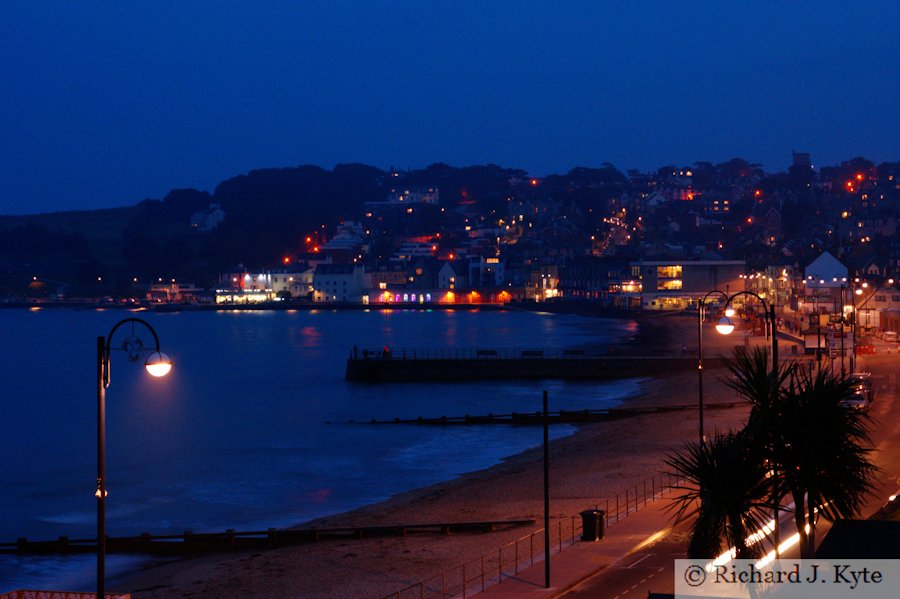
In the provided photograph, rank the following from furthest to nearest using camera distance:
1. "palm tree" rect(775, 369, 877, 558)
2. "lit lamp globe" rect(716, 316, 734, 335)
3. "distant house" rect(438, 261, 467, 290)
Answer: "distant house" rect(438, 261, 467, 290) < "lit lamp globe" rect(716, 316, 734, 335) < "palm tree" rect(775, 369, 877, 558)

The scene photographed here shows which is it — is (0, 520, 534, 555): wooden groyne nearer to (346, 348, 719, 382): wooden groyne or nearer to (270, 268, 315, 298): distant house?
(346, 348, 719, 382): wooden groyne

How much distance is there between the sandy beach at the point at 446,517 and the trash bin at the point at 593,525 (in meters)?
2.00

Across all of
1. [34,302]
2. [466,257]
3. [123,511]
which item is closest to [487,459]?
[123,511]

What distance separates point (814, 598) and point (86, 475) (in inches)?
926

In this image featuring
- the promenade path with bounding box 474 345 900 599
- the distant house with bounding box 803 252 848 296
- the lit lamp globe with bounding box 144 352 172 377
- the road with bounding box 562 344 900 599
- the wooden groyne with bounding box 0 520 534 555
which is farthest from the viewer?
the distant house with bounding box 803 252 848 296

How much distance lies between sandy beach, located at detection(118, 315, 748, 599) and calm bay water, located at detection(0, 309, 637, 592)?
4.36 feet

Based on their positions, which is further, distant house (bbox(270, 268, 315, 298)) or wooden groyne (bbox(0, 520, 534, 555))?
distant house (bbox(270, 268, 315, 298))

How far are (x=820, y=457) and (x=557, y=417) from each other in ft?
80.7

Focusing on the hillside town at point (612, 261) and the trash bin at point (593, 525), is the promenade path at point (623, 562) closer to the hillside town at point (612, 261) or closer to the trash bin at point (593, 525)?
the trash bin at point (593, 525)

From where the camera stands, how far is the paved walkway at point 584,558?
39.7ft

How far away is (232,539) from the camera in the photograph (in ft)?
59.8

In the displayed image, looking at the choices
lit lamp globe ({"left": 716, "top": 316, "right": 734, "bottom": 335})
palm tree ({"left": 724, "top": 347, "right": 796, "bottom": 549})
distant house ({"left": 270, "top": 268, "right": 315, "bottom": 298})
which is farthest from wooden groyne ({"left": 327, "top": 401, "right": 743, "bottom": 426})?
distant house ({"left": 270, "top": 268, "right": 315, "bottom": 298})

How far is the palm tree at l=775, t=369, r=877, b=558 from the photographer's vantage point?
9305 mm

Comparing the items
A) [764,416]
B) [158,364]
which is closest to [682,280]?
[764,416]
